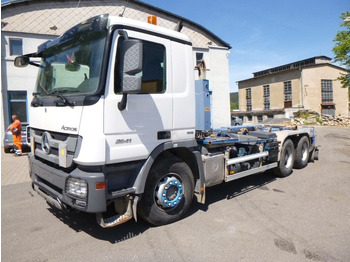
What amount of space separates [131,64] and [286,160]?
552 cm

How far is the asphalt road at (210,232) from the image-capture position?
130 inches

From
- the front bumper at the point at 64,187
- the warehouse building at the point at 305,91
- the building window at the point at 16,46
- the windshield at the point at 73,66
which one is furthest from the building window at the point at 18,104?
the warehouse building at the point at 305,91

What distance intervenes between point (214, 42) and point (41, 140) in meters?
19.0

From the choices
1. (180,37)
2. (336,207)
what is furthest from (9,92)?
(336,207)

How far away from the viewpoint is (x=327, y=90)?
38.6 m

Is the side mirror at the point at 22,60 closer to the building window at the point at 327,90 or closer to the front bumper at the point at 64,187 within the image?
the front bumper at the point at 64,187

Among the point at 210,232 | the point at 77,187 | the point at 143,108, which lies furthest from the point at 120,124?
the point at 210,232

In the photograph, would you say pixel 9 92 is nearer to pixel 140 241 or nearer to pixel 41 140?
pixel 41 140

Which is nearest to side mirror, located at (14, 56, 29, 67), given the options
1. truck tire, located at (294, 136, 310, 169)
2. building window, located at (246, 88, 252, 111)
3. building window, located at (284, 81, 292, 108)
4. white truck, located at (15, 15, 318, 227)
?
white truck, located at (15, 15, 318, 227)

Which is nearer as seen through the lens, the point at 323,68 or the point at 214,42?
the point at 214,42

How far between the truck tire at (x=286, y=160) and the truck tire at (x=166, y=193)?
3388mm

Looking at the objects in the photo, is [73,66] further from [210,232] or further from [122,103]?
[210,232]

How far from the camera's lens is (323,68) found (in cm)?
3778

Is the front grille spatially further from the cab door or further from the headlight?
the cab door
